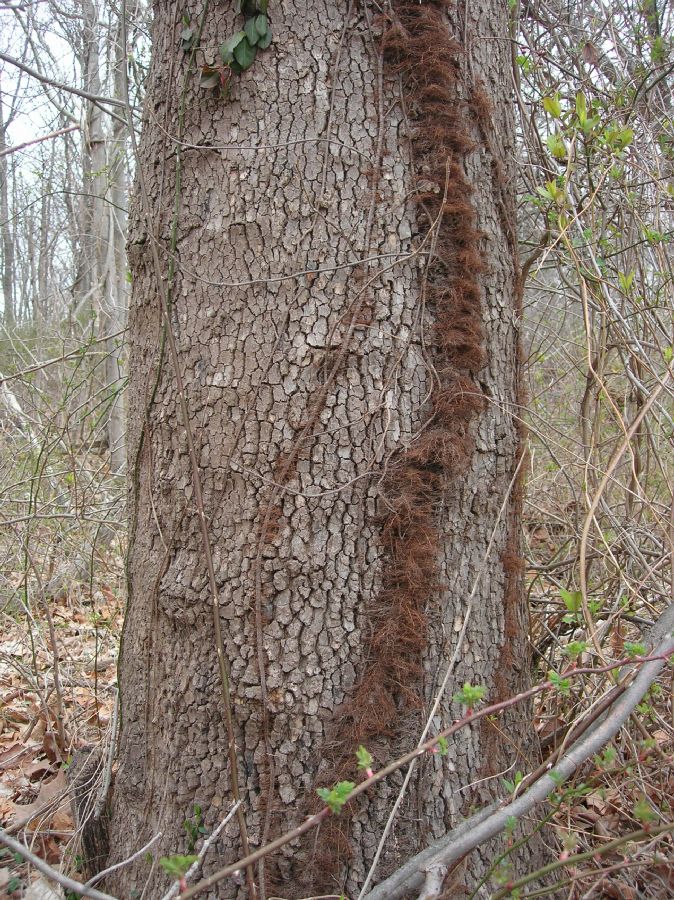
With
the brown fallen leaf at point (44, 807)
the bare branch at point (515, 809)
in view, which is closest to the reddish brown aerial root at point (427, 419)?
the bare branch at point (515, 809)

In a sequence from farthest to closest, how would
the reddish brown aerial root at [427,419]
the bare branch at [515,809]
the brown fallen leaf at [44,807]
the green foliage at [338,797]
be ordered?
the brown fallen leaf at [44,807], the reddish brown aerial root at [427,419], the bare branch at [515,809], the green foliage at [338,797]

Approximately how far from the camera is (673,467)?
4.11 m

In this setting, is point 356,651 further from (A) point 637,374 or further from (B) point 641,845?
(A) point 637,374

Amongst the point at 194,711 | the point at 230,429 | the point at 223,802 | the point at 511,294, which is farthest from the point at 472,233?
the point at 223,802

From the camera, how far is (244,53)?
5.60 ft

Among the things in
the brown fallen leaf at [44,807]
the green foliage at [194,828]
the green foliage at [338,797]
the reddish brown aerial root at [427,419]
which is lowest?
the brown fallen leaf at [44,807]

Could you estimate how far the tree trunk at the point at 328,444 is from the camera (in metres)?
1.64

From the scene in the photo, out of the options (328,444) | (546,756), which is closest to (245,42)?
(328,444)

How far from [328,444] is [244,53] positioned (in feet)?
3.33

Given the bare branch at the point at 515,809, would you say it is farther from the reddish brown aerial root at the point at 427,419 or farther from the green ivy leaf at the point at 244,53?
the green ivy leaf at the point at 244,53

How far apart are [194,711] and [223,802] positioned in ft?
0.74

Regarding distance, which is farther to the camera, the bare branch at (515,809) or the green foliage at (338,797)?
the bare branch at (515,809)

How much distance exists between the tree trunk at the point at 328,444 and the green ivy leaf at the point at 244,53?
31mm

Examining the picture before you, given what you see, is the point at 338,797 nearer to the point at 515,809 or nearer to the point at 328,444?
the point at 515,809
